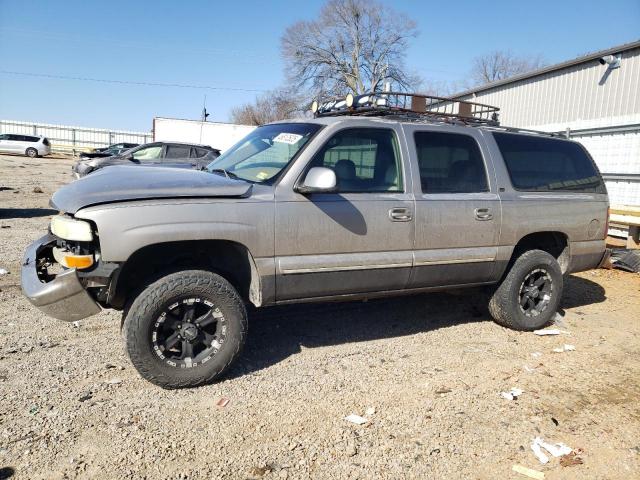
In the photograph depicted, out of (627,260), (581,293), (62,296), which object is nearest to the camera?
(62,296)

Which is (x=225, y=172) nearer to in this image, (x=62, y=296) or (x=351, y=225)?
(x=351, y=225)

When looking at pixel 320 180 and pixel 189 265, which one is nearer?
pixel 320 180

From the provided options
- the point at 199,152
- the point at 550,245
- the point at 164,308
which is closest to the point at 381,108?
the point at 550,245

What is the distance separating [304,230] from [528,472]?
2073 mm

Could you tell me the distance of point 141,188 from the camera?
3.30 m

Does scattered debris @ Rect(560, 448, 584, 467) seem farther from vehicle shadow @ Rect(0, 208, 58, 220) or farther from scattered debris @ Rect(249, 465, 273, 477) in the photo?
vehicle shadow @ Rect(0, 208, 58, 220)

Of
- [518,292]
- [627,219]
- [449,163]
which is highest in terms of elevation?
[449,163]

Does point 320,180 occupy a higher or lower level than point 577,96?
lower

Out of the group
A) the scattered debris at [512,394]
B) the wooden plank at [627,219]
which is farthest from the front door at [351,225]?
the wooden plank at [627,219]

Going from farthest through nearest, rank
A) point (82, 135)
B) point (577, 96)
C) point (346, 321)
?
1. point (82, 135)
2. point (577, 96)
3. point (346, 321)

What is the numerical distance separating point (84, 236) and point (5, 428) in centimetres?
119

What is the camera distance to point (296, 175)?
373 centimetres

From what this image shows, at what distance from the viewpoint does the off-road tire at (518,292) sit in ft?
16.1

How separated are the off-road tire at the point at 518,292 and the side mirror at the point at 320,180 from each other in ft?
7.56
